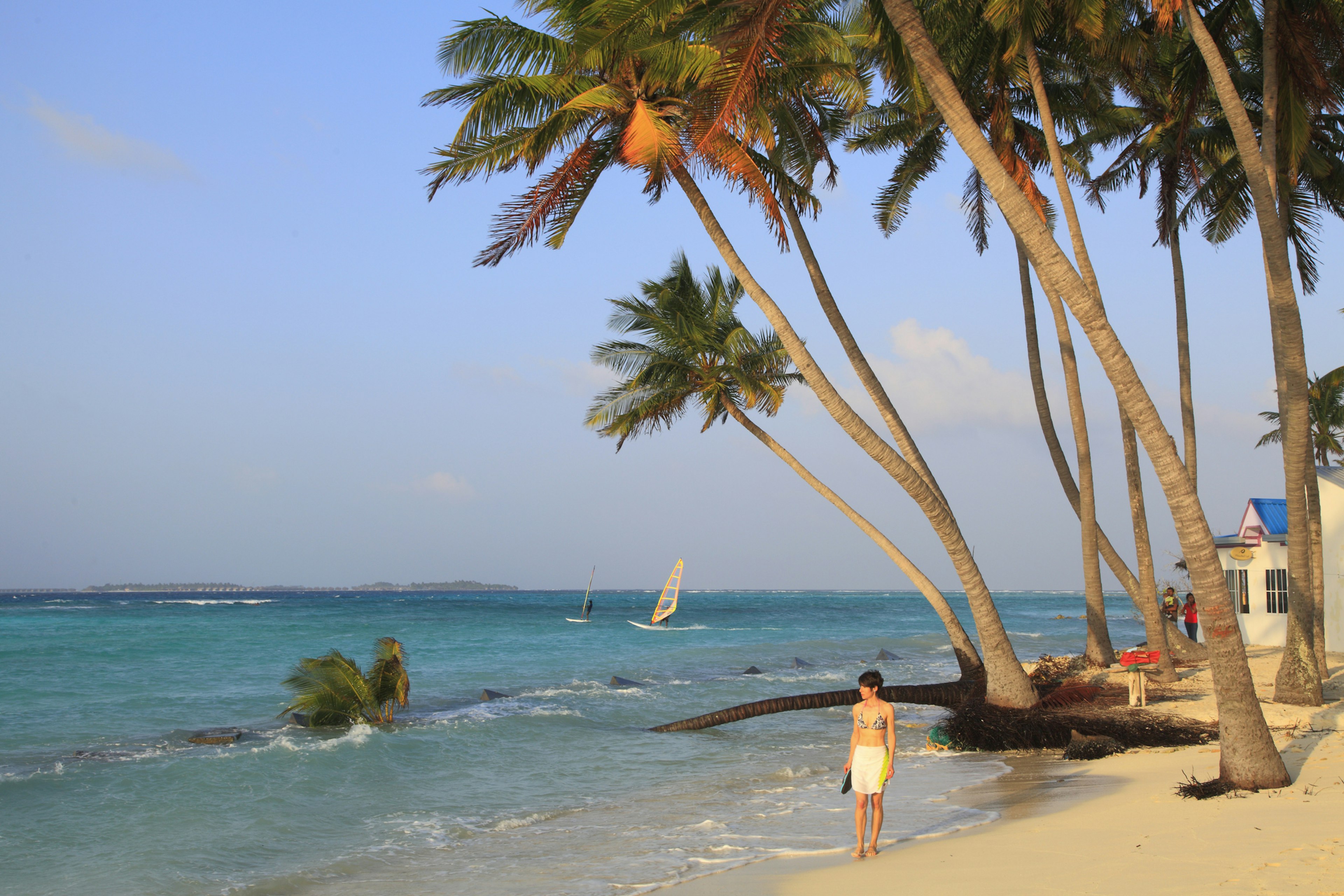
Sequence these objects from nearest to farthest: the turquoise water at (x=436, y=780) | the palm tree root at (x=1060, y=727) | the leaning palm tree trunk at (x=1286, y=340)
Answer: the turquoise water at (x=436, y=780), the leaning palm tree trunk at (x=1286, y=340), the palm tree root at (x=1060, y=727)

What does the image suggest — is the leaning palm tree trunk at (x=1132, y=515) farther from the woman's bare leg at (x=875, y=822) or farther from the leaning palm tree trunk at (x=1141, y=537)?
the woman's bare leg at (x=875, y=822)

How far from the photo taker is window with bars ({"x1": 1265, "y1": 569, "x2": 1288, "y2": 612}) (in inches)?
732

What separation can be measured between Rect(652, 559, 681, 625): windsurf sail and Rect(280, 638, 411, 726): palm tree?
2067cm

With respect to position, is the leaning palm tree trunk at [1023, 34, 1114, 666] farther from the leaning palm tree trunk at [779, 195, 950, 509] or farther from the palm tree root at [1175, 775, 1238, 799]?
the palm tree root at [1175, 775, 1238, 799]

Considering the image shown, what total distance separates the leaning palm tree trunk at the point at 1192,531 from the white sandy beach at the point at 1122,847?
0.86 feet

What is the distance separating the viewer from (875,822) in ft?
19.8

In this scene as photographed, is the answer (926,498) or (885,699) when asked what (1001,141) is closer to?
(926,498)

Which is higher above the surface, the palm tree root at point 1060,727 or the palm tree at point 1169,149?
the palm tree at point 1169,149

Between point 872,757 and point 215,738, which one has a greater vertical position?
point 872,757

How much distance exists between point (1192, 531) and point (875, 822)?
10.5ft

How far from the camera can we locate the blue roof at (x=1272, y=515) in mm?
18719

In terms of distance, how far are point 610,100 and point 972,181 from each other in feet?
26.8

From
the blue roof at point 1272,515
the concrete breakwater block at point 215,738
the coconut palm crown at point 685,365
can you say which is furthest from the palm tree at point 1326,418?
the concrete breakwater block at point 215,738

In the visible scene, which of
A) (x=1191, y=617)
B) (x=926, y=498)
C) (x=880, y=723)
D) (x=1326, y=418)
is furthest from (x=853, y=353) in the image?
(x=1326, y=418)
